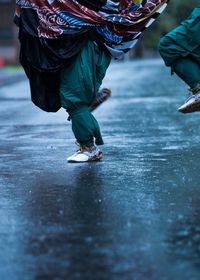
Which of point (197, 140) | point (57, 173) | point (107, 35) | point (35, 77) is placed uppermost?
point (107, 35)

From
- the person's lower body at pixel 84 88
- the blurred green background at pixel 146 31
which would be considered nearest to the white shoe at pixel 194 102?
the person's lower body at pixel 84 88

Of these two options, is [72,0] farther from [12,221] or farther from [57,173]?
[12,221]

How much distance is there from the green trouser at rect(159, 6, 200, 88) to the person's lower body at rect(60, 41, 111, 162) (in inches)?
20.9

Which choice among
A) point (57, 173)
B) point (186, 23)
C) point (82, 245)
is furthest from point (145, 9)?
point (82, 245)

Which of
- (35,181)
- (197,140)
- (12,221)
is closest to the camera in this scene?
(12,221)

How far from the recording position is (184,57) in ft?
19.9

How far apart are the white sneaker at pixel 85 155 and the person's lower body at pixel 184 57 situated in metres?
0.81

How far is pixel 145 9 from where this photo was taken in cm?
605

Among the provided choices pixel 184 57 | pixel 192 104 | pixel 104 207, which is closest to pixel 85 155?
pixel 192 104

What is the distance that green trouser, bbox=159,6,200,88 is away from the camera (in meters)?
6.00

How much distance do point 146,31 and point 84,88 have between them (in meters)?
66.5

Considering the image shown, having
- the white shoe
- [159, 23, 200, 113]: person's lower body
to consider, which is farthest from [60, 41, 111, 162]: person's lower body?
the white shoe

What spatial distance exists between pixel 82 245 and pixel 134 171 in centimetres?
208

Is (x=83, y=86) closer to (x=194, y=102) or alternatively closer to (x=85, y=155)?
(x=85, y=155)
